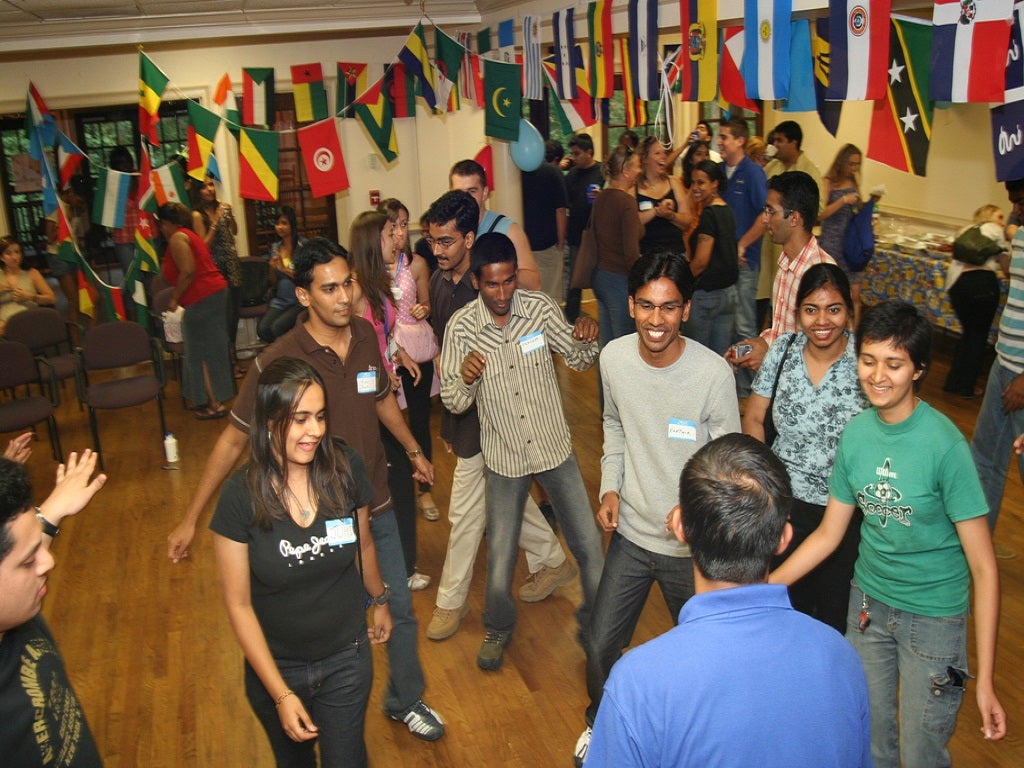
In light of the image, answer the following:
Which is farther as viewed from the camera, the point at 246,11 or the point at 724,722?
the point at 246,11

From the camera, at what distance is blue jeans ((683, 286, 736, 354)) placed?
5.82 m

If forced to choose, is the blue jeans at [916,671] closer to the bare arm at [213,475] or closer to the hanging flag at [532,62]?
the bare arm at [213,475]

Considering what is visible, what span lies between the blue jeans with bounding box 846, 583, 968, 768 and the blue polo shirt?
4353 millimetres

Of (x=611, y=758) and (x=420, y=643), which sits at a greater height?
(x=611, y=758)

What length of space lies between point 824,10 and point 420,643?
11.7ft

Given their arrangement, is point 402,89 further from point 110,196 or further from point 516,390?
point 516,390

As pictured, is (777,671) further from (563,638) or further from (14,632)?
(563,638)

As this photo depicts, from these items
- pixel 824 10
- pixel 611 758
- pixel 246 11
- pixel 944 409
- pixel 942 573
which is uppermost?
pixel 246 11

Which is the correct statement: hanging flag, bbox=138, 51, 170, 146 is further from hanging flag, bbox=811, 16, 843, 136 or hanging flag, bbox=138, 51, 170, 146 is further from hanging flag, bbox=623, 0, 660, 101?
hanging flag, bbox=811, 16, 843, 136

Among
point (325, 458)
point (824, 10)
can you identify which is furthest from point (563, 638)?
point (824, 10)

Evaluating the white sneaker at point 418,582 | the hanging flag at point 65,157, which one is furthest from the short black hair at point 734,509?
the hanging flag at point 65,157

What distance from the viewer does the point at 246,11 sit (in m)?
8.98

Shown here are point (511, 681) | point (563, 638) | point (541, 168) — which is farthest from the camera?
point (541, 168)

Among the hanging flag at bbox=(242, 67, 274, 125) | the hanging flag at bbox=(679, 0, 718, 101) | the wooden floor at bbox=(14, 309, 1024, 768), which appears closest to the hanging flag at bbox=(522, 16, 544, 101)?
the hanging flag at bbox=(242, 67, 274, 125)
